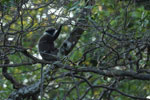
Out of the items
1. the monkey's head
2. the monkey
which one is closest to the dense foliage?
the monkey

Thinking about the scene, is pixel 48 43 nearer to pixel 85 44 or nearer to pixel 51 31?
pixel 51 31

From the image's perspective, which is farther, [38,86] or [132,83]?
[132,83]

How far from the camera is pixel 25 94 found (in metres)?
5.29

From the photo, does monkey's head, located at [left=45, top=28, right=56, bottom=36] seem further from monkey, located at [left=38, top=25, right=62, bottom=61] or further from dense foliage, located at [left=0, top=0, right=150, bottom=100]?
dense foliage, located at [left=0, top=0, right=150, bottom=100]

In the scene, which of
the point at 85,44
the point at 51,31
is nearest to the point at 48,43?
the point at 51,31

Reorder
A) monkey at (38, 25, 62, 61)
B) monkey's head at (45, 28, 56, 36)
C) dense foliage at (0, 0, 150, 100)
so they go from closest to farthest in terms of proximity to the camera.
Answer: dense foliage at (0, 0, 150, 100), monkey at (38, 25, 62, 61), monkey's head at (45, 28, 56, 36)

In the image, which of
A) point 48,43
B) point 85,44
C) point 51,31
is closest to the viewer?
point 85,44

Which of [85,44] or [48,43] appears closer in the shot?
[85,44]

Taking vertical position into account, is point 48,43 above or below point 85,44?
below

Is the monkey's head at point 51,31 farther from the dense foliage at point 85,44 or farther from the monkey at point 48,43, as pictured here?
the dense foliage at point 85,44

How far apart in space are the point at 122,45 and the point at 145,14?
49.3 inches

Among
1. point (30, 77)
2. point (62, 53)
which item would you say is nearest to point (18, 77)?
point (30, 77)

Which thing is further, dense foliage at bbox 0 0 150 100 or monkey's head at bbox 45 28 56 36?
monkey's head at bbox 45 28 56 36

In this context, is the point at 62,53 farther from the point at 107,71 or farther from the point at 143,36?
the point at 143,36
